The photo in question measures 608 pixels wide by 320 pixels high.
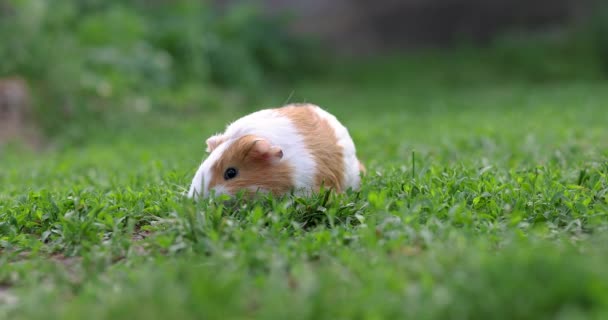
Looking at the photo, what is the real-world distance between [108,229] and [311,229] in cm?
107

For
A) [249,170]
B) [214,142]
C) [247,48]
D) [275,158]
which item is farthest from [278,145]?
[247,48]

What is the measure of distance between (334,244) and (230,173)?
3.03ft

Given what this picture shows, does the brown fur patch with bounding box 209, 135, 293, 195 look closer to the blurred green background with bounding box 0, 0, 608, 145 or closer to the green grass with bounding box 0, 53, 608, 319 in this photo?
the green grass with bounding box 0, 53, 608, 319

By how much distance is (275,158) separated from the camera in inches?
148

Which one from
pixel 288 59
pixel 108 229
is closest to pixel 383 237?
pixel 108 229

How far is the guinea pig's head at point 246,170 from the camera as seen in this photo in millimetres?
3711

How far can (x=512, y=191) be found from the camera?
3822 millimetres

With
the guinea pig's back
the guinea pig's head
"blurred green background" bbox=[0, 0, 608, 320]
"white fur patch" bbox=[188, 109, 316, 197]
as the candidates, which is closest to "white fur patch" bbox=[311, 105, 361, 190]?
the guinea pig's back

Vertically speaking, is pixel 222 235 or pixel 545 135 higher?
pixel 222 235

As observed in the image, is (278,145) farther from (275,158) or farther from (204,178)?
(204,178)

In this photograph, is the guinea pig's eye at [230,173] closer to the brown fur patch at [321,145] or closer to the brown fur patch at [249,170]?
the brown fur patch at [249,170]

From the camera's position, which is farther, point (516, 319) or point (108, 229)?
point (108, 229)

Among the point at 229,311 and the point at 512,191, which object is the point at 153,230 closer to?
the point at 229,311

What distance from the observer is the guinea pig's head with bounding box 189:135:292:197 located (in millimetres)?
3711
